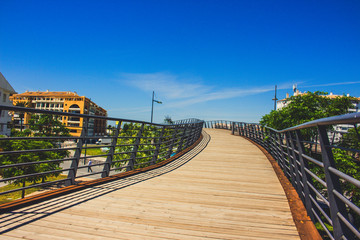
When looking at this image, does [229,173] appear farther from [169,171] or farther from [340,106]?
[340,106]

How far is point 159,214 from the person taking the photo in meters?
2.98

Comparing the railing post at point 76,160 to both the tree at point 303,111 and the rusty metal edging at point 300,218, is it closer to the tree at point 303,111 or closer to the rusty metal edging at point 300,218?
the rusty metal edging at point 300,218

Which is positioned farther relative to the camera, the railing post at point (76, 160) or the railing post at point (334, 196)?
the railing post at point (76, 160)

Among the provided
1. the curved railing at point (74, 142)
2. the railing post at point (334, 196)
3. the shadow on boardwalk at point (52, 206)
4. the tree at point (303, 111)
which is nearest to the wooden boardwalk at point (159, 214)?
the shadow on boardwalk at point (52, 206)

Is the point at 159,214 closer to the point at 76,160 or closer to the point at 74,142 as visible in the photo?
the point at 76,160

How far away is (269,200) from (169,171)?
3.07 m

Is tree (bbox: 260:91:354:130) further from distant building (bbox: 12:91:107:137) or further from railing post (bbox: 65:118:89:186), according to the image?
distant building (bbox: 12:91:107:137)

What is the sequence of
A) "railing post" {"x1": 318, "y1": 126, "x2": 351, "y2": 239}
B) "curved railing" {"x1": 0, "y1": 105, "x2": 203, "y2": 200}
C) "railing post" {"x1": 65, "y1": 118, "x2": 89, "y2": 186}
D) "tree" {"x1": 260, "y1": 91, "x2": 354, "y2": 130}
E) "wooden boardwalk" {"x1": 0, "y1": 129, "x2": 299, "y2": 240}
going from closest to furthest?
1. "railing post" {"x1": 318, "y1": 126, "x2": 351, "y2": 239}
2. "wooden boardwalk" {"x1": 0, "y1": 129, "x2": 299, "y2": 240}
3. "curved railing" {"x1": 0, "y1": 105, "x2": 203, "y2": 200}
4. "railing post" {"x1": 65, "y1": 118, "x2": 89, "y2": 186}
5. "tree" {"x1": 260, "y1": 91, "x2": 354, "y2": 130}

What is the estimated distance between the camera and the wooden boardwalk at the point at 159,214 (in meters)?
2.42

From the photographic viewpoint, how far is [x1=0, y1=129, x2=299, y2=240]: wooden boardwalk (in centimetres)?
242

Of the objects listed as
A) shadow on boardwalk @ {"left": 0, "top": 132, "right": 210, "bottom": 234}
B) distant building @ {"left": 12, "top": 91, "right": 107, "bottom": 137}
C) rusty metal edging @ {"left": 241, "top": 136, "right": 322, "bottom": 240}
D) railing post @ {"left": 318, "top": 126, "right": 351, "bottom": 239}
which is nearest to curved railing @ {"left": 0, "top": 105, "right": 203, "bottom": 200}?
shadow on boardwalk @ {"left": 0, "top": 132, "right": 210, "bottom": 234}

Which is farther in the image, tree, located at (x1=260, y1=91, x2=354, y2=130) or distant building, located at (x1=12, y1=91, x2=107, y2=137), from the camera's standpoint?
distant building, located at (x1=12, y1=91, x2=107, y2=137)

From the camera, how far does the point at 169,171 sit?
6.24m

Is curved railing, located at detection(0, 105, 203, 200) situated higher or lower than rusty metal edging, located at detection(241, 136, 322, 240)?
higher
